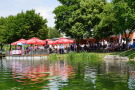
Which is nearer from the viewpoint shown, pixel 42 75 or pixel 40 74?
pixel 42 75

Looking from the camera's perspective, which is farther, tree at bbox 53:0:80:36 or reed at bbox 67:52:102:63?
tree at bbox 53:0:80:36

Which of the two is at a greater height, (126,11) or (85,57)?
(126,11)

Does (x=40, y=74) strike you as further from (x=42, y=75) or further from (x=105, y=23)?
(x=105, y=23)

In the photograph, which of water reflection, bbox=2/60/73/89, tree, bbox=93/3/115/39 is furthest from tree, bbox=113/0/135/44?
water reflection, bbox=2/60/73/89

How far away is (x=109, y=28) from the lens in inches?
1727

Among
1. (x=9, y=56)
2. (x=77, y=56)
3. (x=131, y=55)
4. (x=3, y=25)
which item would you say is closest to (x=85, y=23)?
(x=77, y=56)

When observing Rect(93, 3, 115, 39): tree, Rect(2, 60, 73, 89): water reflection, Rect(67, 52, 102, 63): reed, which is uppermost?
Rect(93, 3, 115, 39): tree

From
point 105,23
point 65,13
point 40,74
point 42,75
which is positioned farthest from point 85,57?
point 42,75

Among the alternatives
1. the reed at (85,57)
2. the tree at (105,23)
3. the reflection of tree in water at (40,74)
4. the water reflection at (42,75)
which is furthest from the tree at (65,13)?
the reflection of tree in water at (40,74)

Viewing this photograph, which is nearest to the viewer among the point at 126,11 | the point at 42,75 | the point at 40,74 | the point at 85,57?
the point at 42,75

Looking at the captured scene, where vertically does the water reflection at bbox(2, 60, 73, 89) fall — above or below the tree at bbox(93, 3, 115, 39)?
below

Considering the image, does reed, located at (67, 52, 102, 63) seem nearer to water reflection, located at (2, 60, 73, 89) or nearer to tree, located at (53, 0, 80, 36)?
water reflection, located at (2, 60, 73, 89)

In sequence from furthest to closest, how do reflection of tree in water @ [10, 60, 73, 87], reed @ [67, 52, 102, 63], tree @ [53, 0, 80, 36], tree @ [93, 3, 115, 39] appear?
tree @ [53, 0, 80, 36]
tree @ [93, 3, 115, 39]
reed @ [67, 52, 102, 63]
reflection of tree in water @ [10, 60, 73, 87]

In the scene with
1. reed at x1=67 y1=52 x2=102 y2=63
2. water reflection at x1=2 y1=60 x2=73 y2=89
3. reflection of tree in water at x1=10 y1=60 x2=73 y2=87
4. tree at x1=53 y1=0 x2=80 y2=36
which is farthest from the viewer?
tree at x1=53 y1=0 x2=80 y2=36
